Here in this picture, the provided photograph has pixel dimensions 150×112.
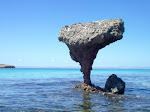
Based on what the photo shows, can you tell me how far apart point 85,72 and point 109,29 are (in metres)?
7.53

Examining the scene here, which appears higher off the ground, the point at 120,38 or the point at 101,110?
the point at 120,38

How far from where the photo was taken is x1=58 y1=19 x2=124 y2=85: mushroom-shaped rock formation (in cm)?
2220

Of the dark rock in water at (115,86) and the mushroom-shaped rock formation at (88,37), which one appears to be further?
the dark rock in water at (115,86)

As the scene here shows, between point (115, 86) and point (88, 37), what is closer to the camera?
point (88, 37)

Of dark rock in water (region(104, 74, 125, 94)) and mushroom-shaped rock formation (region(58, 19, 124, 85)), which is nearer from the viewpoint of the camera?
mushroom-shaped rock formation (region(58, 19, 124, 85))

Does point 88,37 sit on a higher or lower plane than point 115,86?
higher

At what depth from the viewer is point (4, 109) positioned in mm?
15047

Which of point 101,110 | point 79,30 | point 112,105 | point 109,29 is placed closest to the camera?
point 101,110

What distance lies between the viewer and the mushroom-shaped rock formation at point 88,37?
874 inches

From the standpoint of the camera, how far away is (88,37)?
74.8ft

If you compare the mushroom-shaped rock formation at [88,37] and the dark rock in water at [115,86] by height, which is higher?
the mushroom-shaped rock formation at [88,37]

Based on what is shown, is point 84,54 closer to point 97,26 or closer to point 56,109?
point 97,26

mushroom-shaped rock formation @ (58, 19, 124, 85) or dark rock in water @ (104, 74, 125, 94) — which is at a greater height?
mushroom-shaped rock formation @ (58, 19, 124, 85)

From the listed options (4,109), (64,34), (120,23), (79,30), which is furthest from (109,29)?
(4,109)
